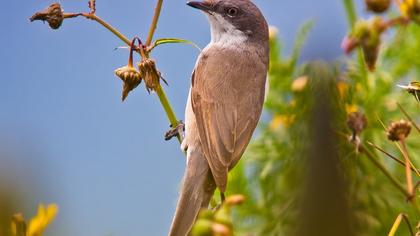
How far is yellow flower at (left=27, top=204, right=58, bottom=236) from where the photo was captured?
1.08 metres

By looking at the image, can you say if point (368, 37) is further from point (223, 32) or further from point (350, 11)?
point (223, 32)

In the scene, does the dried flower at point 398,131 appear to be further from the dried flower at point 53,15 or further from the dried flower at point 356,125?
the dried flower at point 53,15

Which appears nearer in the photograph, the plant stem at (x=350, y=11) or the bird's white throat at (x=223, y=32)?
the plant stem at (x=350, y=11)

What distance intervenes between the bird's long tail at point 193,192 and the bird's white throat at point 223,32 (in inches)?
37.9

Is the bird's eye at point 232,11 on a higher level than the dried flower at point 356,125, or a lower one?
higher

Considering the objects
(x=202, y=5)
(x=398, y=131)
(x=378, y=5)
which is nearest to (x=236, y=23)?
(x=202, y=5)

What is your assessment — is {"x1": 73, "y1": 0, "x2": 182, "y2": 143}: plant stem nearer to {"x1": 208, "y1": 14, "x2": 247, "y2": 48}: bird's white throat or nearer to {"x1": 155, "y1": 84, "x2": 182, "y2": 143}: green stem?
{"x1": 155, "y1": 84, "x2": 182, "y2": 143}: green stem

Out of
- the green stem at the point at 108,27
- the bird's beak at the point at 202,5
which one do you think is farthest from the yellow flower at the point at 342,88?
the bird's beak at the point at 202,5

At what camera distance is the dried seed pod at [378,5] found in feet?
3.64

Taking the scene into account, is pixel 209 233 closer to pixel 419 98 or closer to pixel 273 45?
pixel 419 98

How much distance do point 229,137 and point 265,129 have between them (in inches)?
12.7

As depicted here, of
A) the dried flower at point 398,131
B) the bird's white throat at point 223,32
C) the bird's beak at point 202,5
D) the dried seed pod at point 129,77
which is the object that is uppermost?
the bird's beak at point 202,5

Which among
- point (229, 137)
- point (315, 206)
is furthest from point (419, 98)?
point (229, 137)

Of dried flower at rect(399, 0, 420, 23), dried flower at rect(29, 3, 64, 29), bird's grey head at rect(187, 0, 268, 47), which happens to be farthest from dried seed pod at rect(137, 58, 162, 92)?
bird's grey head at rect(187, 0, 268, 47)
